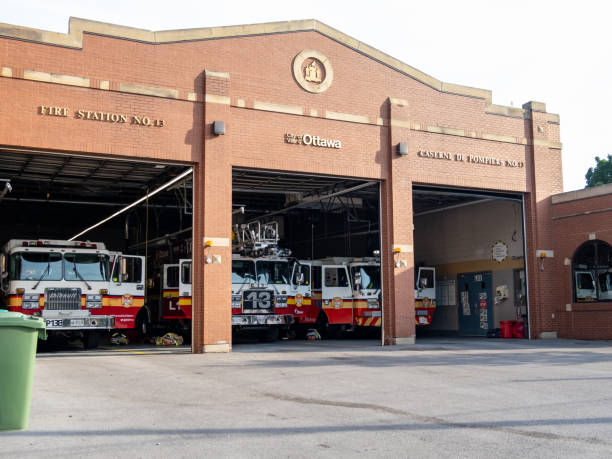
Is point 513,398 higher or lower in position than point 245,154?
lower

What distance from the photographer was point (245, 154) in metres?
18.7

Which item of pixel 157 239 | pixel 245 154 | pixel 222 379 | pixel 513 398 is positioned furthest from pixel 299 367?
pixel 157 239

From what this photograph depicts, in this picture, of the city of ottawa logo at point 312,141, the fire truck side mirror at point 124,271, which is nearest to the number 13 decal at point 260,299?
the fire truck side mirror at point 124,271

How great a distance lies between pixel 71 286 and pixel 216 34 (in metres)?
7.64

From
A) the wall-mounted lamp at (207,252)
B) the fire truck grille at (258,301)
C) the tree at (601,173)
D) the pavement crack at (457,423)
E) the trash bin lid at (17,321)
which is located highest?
the tree at (601,173)

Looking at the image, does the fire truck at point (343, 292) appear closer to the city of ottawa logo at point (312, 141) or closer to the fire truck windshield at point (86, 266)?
the city of ottawa logo at point (312, 141)

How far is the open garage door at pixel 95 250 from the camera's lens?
1809 centimetres

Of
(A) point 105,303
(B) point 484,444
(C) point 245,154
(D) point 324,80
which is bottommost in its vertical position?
(B) point 484,444

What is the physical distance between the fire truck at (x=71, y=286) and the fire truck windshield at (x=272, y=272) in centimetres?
403

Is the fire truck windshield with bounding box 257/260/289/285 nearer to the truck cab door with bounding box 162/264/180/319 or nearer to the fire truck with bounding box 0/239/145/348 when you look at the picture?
the truck cab door with bounding box 162/264/180/319

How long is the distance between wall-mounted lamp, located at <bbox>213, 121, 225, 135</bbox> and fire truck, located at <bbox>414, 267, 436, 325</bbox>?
1049cm

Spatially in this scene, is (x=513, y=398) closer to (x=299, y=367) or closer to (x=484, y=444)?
(x=484, y=444)

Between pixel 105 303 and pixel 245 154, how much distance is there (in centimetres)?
545

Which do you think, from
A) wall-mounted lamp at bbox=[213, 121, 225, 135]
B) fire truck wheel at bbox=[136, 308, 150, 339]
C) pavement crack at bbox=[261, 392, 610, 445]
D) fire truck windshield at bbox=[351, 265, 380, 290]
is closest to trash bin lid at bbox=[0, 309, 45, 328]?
pavement crack at bbox=[261, 392, 610, 445]
